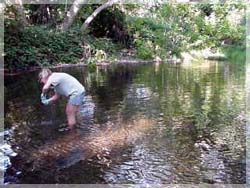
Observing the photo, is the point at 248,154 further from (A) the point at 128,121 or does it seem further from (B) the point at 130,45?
(B) the point at 130,45

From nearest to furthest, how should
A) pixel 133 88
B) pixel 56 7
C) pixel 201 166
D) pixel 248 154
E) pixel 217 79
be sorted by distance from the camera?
pixel 201 166 < pixel 248 154 < pixel 133 88 < pixel 217 79 < pixel 56 7

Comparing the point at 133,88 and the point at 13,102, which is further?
the point at 133,88

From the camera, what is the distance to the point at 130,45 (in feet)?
85.5

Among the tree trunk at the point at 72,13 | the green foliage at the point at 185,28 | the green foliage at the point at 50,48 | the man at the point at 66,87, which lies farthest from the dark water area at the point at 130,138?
the green foliage at the point at 185,28

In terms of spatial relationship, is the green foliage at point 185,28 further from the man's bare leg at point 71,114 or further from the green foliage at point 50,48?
the man's bare leg at point 71,114

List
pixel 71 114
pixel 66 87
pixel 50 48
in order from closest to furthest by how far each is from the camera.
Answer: pixel 66 87
pixel 71 114
pixel 50 48

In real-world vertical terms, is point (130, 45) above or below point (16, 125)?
above

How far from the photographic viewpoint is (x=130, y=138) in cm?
710

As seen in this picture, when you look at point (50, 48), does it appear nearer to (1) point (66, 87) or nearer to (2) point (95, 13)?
(2) point (95, 13)

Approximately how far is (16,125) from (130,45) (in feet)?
60.7

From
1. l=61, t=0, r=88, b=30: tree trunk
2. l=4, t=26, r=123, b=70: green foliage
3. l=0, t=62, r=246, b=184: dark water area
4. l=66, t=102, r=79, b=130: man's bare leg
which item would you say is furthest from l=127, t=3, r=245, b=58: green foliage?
Answer: l=66, t=102, r=79, b=130: man's bare leg

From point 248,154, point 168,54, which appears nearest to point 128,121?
point 248,154

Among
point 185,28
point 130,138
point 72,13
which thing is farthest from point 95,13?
point 130,138

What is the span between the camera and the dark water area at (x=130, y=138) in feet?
17.5
